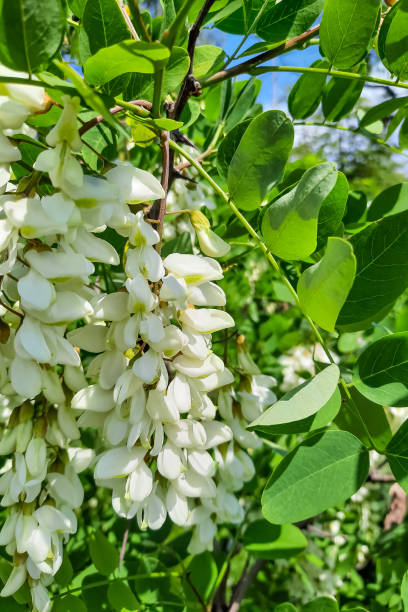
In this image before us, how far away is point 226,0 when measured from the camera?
59 centimetres

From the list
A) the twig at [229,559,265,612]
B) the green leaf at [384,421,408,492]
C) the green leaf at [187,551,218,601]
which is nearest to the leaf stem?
the green leaf at [384,421,408,492]

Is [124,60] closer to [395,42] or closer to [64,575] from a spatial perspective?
[395,42]

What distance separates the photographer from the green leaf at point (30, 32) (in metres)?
0.32

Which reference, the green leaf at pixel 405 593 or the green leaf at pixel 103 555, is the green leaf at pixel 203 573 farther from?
the green leaf at pixel 405 593

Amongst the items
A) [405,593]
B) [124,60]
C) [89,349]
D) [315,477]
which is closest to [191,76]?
[124,60]

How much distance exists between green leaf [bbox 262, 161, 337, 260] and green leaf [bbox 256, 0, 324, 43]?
0.24m

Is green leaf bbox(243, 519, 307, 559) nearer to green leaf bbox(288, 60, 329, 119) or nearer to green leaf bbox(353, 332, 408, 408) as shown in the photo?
green leaf bbox(353, 332, 408, 408)

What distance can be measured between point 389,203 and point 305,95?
7.6 inches

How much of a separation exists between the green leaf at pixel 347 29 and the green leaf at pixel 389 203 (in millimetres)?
171

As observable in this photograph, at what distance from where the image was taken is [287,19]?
0.58m

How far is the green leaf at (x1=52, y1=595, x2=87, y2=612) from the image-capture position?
24.1 inches

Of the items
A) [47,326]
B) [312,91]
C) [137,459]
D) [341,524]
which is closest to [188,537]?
[137,459]

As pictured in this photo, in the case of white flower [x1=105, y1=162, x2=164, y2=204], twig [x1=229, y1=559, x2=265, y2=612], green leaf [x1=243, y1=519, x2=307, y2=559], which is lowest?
twig [x1=229, y1=559, x2=265, y2=612]

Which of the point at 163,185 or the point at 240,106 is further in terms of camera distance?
the point at 240,106
